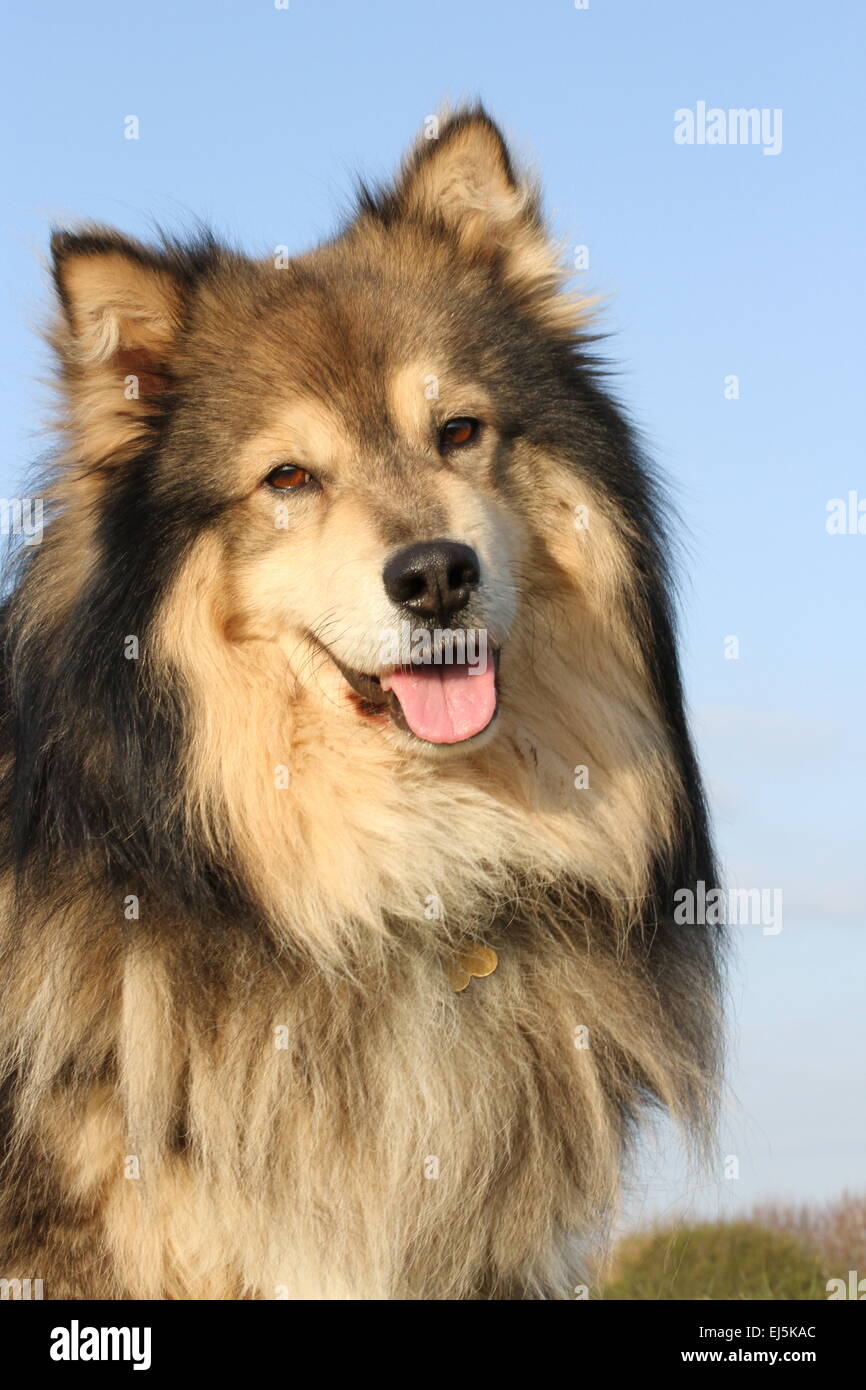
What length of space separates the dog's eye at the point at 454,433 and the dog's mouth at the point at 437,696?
692 mm

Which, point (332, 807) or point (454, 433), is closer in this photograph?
point (332, 807)

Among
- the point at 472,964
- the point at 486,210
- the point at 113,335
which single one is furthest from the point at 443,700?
the point at 486,210

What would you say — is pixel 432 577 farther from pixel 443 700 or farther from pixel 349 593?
pixel 443 700

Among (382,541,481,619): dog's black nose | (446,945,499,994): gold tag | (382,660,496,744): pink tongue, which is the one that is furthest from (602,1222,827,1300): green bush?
(382,541,481,619): dog's black nose

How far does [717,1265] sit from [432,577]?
500 centimetres

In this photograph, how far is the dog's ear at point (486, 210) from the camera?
5184 mm

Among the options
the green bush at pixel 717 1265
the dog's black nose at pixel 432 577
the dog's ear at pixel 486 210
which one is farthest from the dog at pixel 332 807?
the green bush at pixel 717 1265

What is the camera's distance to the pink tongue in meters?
4.46

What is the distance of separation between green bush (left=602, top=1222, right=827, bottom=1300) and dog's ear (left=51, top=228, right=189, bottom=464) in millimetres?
4456

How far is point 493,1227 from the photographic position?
4566mm

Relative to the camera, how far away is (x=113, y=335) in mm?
4672

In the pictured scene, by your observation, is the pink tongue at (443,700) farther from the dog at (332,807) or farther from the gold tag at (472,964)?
the gold tag at (472,964)

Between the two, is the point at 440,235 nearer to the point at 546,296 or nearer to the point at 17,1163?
the point at 546,296
